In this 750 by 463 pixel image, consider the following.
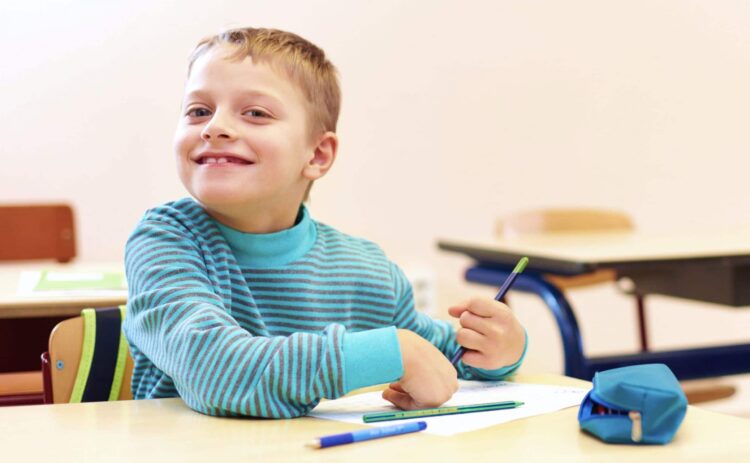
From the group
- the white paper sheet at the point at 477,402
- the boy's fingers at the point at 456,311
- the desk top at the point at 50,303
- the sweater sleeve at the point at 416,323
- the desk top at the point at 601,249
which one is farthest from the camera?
the desk top at the point at 601,249

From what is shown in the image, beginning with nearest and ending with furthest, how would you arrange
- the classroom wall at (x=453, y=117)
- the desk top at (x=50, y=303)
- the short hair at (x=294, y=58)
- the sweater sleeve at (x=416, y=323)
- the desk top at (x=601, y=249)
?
the short hair at (x=294, y=58) < the sweater sleeve at (x=416, y=323) < the desk top at (x=50, y=303) < the desk top at (x=601, y=249) < the classroom wall at (x=453, y=117)

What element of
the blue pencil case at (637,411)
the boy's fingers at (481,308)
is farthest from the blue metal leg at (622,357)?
the blue pencil case at (637,411)

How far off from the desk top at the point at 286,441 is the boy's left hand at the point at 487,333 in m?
0.17

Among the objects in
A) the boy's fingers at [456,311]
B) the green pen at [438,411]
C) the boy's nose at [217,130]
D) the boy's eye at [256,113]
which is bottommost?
the green pen at [438,411]

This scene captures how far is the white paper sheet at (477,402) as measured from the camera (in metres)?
1.03

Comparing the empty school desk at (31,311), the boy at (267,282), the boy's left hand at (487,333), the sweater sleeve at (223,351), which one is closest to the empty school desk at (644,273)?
the empty school desk at (31,311)

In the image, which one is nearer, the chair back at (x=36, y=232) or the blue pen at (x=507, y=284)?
the blue pen at (x=507, y=284)

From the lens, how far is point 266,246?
4.30ft

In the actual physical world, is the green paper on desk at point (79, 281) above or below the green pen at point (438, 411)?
above

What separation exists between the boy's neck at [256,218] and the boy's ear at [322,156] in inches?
2.6

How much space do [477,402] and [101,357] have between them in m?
0.55

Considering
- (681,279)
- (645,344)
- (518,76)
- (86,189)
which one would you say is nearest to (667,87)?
(518,76)

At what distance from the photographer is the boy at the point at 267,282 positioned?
106 centimetres

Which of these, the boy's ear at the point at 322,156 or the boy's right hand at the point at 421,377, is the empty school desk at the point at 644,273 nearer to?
the boy's ear at the point at 322,156
